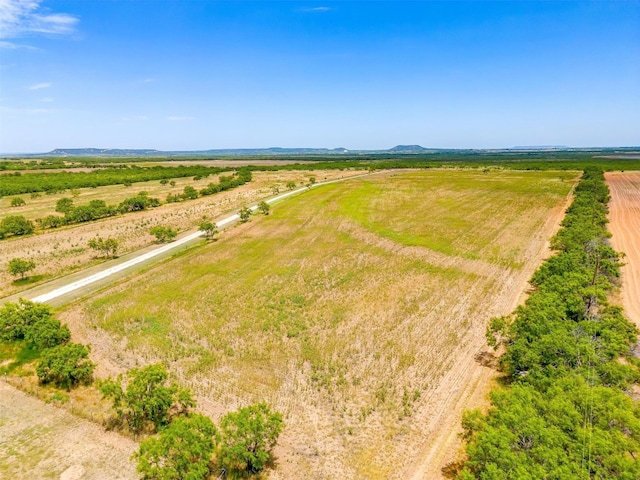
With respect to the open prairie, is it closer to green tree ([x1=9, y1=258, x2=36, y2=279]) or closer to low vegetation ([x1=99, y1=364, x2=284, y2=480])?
low vegetation ([x1=99, y1=364, x2=284, y2=480])

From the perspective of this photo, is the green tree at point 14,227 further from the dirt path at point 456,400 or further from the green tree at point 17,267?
the dirt path at point 456,400

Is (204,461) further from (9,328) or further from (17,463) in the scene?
(9,328)

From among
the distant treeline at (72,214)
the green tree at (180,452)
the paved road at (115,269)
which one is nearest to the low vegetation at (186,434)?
the green tree at (180,452)

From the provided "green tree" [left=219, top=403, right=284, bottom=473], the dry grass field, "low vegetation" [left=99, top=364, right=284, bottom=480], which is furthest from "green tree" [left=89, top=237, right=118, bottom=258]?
"green tree" [left=219, top=403, right=284, bottom=473]

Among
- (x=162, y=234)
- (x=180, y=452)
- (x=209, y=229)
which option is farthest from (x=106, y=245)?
(x=180, y=452)

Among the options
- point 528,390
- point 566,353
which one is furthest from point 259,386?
point 566,353

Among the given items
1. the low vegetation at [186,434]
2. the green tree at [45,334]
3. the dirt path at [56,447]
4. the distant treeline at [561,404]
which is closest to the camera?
the distant treeline at [561,404]
